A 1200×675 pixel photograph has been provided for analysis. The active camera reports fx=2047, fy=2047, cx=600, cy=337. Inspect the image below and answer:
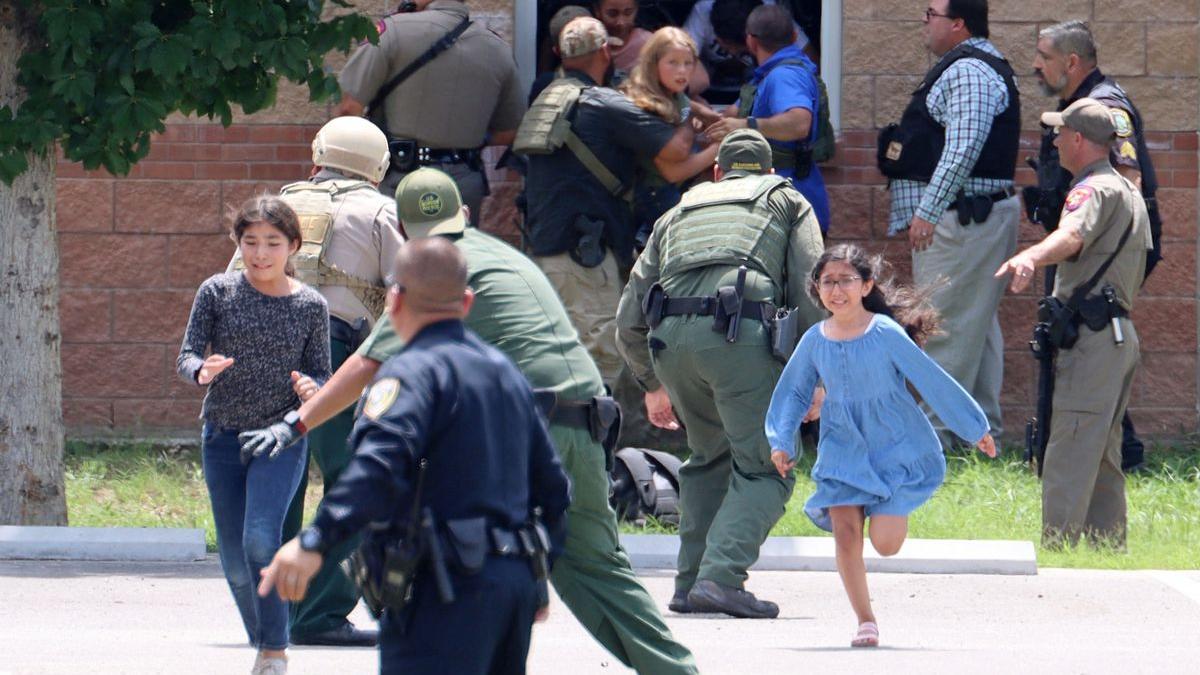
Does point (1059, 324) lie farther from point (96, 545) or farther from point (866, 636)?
point (96, 545)

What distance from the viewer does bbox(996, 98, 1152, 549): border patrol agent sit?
29.2 ft

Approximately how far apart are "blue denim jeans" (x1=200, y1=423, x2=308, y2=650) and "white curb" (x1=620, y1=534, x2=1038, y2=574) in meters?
2.60

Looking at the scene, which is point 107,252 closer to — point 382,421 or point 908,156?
point 908,156

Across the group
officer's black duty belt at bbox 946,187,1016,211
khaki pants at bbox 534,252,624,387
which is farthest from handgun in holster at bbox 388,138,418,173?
officer's black duty belt at bbox 946,187,1016,211

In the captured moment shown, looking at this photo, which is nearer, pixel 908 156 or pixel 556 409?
pixel 556 409

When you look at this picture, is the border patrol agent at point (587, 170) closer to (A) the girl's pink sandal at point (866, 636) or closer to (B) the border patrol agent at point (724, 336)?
(B) the border patrol agent at point (724, 336)

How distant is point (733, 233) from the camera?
7785mm

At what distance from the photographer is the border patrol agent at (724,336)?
25.0 feet

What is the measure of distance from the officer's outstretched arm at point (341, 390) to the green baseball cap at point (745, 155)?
2.79 m

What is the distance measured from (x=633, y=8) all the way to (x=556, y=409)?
6.01 meters

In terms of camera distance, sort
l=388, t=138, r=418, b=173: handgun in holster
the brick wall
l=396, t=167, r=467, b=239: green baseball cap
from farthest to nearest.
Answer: the brick wall → l=388, t=138, r=418, b=173: handgun in holster → l=396, t=167, r=467, b=239: green baseball cap

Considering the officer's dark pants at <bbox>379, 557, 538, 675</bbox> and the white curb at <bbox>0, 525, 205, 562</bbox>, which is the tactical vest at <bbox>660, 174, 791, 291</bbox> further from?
the officer's dark pants at <bbox>379, 557, 538, 675</bbox>

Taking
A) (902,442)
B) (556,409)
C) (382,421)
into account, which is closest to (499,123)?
(902,442)

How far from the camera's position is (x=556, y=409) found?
5.65m
